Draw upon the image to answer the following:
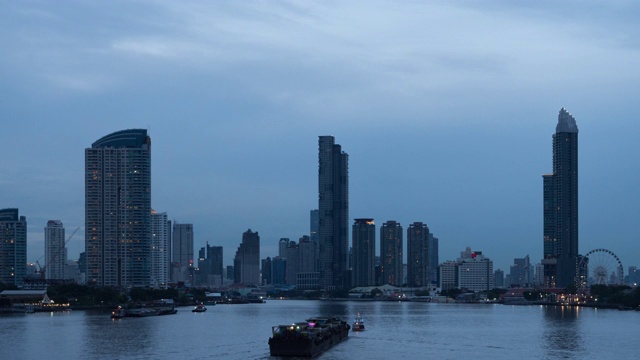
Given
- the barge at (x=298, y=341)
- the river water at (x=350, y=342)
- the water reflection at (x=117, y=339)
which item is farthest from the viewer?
the water reflection at (x=117, y=339)

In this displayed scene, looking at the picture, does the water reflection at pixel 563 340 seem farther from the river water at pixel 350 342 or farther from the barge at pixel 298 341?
the barge at pixel 298 341

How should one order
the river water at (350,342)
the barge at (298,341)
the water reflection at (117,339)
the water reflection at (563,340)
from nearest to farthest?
1. the barge at (298,341)
2. the river water at (350,342)
3. the water reflection at (117,339)
4. the water reflection at (563,340)

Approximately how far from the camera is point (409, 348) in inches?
3706

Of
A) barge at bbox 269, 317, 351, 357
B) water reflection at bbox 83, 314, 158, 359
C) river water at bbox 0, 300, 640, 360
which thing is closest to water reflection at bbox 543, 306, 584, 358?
river water at bbox 0, 300, 640, 360

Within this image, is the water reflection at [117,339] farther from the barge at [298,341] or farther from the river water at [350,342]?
the barge at [298,341]

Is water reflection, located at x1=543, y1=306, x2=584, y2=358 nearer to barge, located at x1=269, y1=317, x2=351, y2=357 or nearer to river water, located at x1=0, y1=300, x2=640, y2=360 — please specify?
river water, located at x1=0, y1=300, x2=640, y2=360

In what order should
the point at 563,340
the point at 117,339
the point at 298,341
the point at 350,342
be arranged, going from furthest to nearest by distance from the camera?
1. the point at 563,340
2. the point at 117,339
3. the point at 350,342
4. the point at 298,341

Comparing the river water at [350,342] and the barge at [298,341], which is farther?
the river water at [350,342]

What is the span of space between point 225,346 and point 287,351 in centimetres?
1320

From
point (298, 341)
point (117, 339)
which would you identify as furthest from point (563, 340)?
point (117, 339)

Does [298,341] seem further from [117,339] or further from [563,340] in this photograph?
[563,340]

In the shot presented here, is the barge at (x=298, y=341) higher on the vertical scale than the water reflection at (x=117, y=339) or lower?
higher

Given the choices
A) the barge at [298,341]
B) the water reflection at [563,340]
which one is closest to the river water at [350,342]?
the water reflection at [563,340]

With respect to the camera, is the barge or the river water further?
the river water
